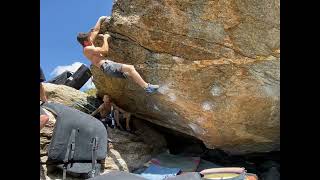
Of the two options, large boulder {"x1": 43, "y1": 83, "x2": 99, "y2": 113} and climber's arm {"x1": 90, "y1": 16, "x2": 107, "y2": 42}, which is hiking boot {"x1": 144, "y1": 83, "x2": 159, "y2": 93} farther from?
large boulder {"x1": 43, "y1": 83, "x2": 99, "y2": 113}

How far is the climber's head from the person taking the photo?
315 inches

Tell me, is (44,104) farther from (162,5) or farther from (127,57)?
(162,5)

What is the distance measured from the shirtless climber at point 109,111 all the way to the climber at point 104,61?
1.16 meters

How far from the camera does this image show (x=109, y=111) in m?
9.01

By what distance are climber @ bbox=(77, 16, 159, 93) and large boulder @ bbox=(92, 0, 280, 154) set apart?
0.81 feet

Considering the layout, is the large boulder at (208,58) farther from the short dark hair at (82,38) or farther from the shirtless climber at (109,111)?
the shirtless climber at (109,111)

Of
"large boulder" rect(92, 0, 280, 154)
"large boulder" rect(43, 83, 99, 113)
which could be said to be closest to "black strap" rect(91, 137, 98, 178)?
"large boulder" rect(92, 0, 280, 154)
